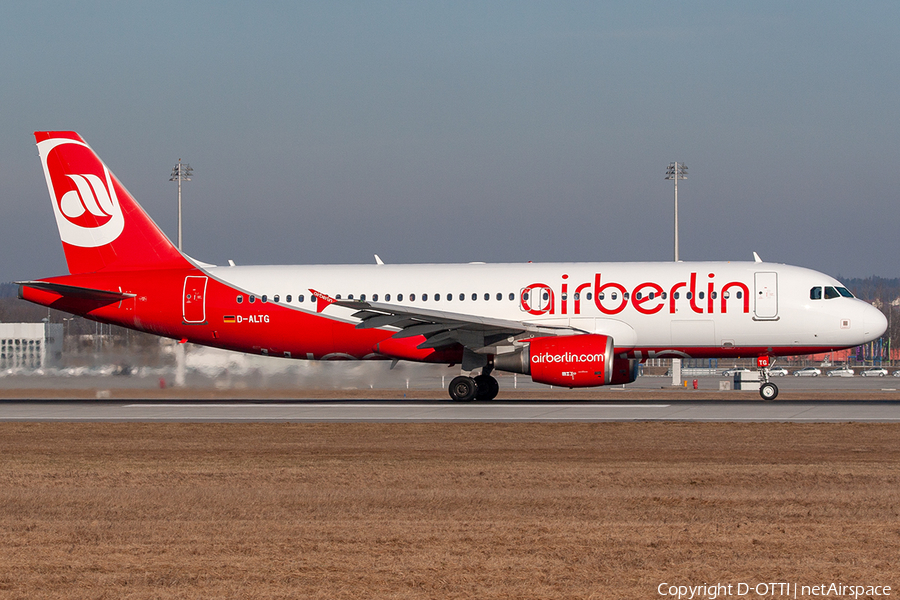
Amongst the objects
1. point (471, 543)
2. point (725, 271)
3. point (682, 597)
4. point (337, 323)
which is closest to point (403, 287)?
point (337, 323)

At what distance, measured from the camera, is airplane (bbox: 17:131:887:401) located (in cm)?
2909

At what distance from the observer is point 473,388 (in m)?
30.7

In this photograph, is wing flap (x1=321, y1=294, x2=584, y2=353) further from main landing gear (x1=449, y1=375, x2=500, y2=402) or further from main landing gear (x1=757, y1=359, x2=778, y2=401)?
main landing gear (x1=757, y1=359, x2=778, y2=401)

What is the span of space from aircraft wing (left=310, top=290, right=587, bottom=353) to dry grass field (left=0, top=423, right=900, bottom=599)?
9.05 meters

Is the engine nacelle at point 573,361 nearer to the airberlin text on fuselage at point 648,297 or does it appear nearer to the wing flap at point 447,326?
the wing flap at point 447,326

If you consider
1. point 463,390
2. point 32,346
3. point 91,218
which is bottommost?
point 463,390

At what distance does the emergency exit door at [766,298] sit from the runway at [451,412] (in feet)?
8.06

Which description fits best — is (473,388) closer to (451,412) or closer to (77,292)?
(451,412)

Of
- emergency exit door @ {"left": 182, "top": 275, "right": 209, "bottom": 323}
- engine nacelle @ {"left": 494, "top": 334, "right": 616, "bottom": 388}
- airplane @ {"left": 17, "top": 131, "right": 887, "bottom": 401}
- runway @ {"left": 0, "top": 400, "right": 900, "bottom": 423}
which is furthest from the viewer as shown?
emergency exit door @ {"left": 182, "top": 275, "right": 209, "bottom": 323}

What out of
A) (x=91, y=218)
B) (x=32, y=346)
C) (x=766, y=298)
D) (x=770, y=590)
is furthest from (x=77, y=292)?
(x=770, y=590)

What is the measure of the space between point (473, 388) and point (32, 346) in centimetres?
1728

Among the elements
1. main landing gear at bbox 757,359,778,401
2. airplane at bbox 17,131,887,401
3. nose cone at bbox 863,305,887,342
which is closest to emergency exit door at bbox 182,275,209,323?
airplane at bbox 17,131,887,401

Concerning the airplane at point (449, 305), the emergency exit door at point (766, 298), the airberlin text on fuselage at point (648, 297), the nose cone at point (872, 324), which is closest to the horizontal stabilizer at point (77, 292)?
the airplane at point (449, 305)

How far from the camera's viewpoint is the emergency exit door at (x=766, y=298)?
2909 cm
